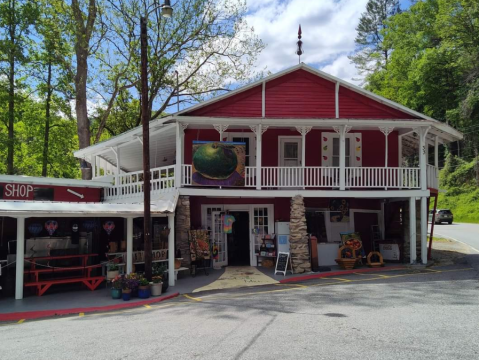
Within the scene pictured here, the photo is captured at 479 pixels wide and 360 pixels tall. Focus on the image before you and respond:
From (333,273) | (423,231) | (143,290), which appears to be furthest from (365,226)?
(143,290)

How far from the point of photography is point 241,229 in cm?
1795

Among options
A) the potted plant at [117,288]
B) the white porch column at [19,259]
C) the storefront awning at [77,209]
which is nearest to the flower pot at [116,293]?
the potted plant at [117,288]

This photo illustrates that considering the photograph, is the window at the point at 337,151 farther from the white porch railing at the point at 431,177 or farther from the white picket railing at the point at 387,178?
the white porch railing at the point at 431,177

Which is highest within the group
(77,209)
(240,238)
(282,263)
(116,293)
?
(77,209)

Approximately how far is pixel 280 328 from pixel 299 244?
773cm

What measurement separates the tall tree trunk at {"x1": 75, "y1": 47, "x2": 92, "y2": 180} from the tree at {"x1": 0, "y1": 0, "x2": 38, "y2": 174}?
3344mm

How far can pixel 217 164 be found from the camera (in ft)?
48.7

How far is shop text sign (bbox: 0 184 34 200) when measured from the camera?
49.5 feet

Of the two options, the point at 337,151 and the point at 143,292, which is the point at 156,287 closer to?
the point at 143,292

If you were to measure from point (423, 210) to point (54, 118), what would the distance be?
26548 mm

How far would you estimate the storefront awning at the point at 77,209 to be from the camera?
10.7 m

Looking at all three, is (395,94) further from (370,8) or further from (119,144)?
(119,144)

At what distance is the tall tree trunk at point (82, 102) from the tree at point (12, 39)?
3.34m

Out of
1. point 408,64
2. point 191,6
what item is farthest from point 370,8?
point 191,6
